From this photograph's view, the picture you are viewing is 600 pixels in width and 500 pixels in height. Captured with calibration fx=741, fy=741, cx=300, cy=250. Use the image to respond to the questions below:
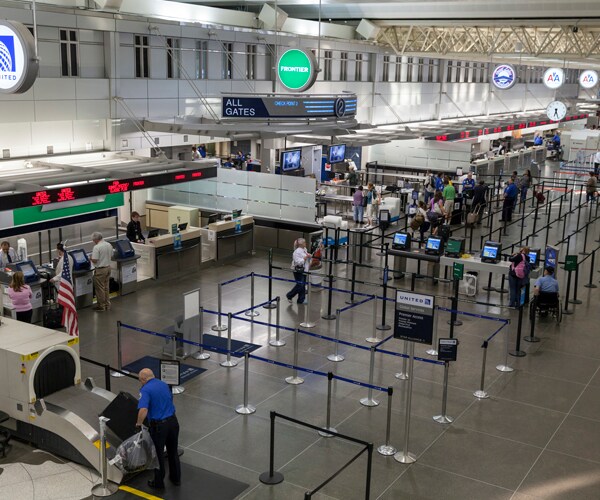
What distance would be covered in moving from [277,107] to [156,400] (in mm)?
13083

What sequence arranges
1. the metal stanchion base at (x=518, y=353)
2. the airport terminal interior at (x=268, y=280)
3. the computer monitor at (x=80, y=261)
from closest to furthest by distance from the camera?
the airport terminal interior at (x=268, y=280)
the metal stanchion base at (x=518, y=353)
the computer monitor at (x=80, y=261)

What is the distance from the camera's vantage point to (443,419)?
10.9 metres

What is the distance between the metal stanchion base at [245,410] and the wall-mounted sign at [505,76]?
22753 millimetres

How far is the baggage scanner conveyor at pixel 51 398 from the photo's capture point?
929 centimetres

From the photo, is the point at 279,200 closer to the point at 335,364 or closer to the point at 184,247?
the point at 184,247

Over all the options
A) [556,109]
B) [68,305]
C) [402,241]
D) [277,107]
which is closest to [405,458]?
[68,305]

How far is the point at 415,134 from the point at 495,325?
19600 millimetres

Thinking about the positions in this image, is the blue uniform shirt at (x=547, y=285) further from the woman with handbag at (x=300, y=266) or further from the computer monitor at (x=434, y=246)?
the woman with handbag at (x=300, y=266)

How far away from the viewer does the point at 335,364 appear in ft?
42.9

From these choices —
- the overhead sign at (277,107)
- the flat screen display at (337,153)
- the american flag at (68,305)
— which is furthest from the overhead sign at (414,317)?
the flat screen display at (337,153)

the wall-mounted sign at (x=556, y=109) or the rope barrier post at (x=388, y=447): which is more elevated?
the wall-mounted sign at (x=556, y=109)

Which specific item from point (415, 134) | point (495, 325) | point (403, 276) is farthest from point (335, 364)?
point (415, 134)

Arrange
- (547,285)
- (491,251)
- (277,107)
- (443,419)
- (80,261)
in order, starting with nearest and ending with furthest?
(443,419), (547,285), (80,261), (491,251), (277,107)

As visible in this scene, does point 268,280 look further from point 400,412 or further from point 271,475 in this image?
point 271,475
